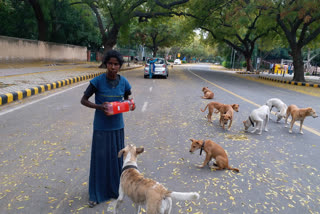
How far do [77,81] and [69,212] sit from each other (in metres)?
13.1

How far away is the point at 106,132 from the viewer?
2854mm

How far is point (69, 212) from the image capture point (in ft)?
9.19

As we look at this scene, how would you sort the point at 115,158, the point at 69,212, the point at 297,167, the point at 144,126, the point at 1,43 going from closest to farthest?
the point at 69,212 < the point at 115,158 < the point at 297,167 < the point at 144,126 < the point at 1,43

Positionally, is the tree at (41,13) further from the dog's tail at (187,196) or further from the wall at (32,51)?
the dog's tail at (187,196)

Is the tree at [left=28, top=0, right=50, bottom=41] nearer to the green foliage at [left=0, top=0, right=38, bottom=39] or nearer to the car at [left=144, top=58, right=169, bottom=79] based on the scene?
the green foliage at [left=0, top=0, right=38, bottom=39]

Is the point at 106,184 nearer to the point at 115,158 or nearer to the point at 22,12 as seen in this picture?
the point at 115,158

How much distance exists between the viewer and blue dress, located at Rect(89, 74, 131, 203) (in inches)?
110

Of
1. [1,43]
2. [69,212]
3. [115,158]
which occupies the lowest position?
[69,212]

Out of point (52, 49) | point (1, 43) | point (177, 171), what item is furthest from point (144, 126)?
point (52, 49)

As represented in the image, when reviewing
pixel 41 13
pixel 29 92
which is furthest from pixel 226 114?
pixel 41 13

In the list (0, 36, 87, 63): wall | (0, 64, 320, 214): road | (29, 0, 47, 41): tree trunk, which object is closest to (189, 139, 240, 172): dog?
(0, 64, 320, 214): road

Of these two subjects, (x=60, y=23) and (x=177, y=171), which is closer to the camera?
(x=177, y=171)

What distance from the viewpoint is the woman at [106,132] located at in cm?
275

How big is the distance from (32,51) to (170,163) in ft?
82.1
